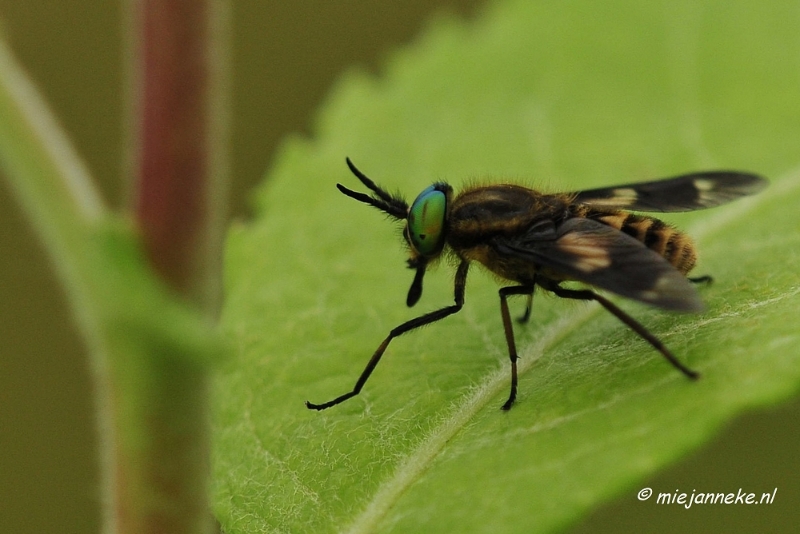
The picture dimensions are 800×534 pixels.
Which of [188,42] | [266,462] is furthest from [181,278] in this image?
[266,462]

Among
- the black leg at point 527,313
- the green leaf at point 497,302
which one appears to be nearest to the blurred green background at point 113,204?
the black leg at point 527,313

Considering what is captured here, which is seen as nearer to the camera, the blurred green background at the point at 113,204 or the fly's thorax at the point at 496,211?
the fly's thorax at the point at 496,211

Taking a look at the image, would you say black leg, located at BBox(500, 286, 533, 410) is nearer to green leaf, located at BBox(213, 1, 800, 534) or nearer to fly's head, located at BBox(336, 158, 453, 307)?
green leaf, located at BBox(213, 1, 800, 534)

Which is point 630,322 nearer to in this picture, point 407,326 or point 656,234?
point 656,234

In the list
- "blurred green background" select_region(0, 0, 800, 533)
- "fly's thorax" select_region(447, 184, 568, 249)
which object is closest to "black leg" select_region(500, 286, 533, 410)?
"fly's thorax" select_region(447, 184, 568, 249)

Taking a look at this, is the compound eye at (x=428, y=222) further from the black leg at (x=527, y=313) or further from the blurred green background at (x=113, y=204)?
the blurred green background at (x=113, y=204)

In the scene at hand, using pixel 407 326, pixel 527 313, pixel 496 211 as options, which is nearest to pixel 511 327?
pixel 407 326
